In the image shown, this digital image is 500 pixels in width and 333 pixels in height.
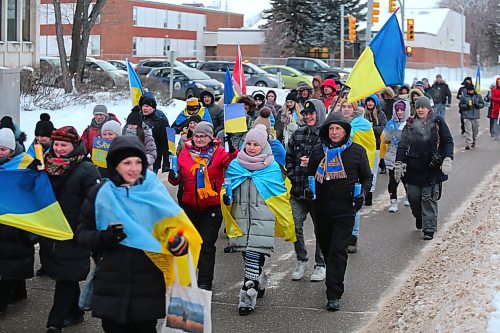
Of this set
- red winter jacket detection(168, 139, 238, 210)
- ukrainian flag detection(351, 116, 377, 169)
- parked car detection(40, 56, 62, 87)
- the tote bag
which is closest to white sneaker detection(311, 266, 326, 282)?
red winter jacket detection(168, 139, 238, 210)

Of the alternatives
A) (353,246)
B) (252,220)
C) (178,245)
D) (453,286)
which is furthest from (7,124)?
(453,286)

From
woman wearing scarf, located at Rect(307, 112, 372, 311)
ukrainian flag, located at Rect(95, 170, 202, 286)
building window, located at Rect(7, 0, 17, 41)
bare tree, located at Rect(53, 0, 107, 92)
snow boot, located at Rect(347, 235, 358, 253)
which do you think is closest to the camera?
ukrainian flag, located at Rect(95, 170, 202, 286)

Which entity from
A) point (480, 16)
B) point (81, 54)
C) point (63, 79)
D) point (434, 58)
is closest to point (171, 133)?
point (63, 79)

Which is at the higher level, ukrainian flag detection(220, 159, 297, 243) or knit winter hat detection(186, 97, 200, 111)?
knit winter hat detection(186, 97, 200, 111)

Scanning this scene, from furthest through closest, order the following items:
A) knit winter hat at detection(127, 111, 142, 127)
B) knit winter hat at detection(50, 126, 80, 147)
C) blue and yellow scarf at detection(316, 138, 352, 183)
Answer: knit winter hat at detection(127, 111, 142, 127) → blue and yellow scarf at detection(316, 138, 352, 183) → knit winter hat at detection(50, 126, 80, 147)

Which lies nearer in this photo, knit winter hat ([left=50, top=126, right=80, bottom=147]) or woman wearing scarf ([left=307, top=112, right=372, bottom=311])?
knit winter hat ([left=50, top=126, right=80, bottom=147])

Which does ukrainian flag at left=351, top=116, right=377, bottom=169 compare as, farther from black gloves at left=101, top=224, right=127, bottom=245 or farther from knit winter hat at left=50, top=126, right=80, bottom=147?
black gloves at left=101, top=224, right=127, bottom=245

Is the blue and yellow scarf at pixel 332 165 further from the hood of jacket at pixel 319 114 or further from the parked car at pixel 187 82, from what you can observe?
the parked car at pixel 187 82

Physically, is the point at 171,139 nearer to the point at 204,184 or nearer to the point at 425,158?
the point at 425,158

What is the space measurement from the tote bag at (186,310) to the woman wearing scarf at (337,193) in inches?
111

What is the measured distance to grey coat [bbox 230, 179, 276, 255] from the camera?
7434 millimetres

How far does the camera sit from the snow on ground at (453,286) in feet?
18.9

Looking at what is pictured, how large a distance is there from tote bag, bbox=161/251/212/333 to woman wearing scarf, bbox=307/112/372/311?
2.82 meters

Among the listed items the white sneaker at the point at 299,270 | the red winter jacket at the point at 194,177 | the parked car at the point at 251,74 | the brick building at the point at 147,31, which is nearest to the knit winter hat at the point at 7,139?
the red winter jacket at the point at 194,177
